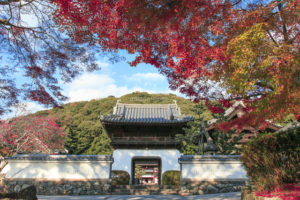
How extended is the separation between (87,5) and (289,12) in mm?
4251

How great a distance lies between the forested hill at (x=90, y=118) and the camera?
1041 inches

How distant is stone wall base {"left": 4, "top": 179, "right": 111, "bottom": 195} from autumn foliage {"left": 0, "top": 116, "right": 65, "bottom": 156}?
3.83m

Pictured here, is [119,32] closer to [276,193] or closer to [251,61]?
[251,61]

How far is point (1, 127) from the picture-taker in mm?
16094

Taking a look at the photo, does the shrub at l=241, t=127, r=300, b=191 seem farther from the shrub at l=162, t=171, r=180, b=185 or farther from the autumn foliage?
the autumn foliage

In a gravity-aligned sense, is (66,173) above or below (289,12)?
below

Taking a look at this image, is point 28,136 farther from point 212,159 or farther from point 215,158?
point 215,158

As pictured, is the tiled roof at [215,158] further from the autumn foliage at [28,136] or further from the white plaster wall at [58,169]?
the autumn foliage at [28,136]

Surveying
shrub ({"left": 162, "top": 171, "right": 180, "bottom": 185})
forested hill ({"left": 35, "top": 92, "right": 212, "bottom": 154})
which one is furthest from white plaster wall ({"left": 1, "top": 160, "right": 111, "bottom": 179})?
forested hill ({"left": 35, "top": 92, "right": 212, "bottom": 154})

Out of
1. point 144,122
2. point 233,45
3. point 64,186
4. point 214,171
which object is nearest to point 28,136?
point 64,186

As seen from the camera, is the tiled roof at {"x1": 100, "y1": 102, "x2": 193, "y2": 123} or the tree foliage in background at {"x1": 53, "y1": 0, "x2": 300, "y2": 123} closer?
the tree foliage in background at {"x1": 53, "y1": 0, "x2": 300, "y2": 123}

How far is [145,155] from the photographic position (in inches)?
622

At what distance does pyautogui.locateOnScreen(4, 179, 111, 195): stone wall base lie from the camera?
10.6 meters

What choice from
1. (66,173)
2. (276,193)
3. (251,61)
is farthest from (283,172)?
(66,173)
